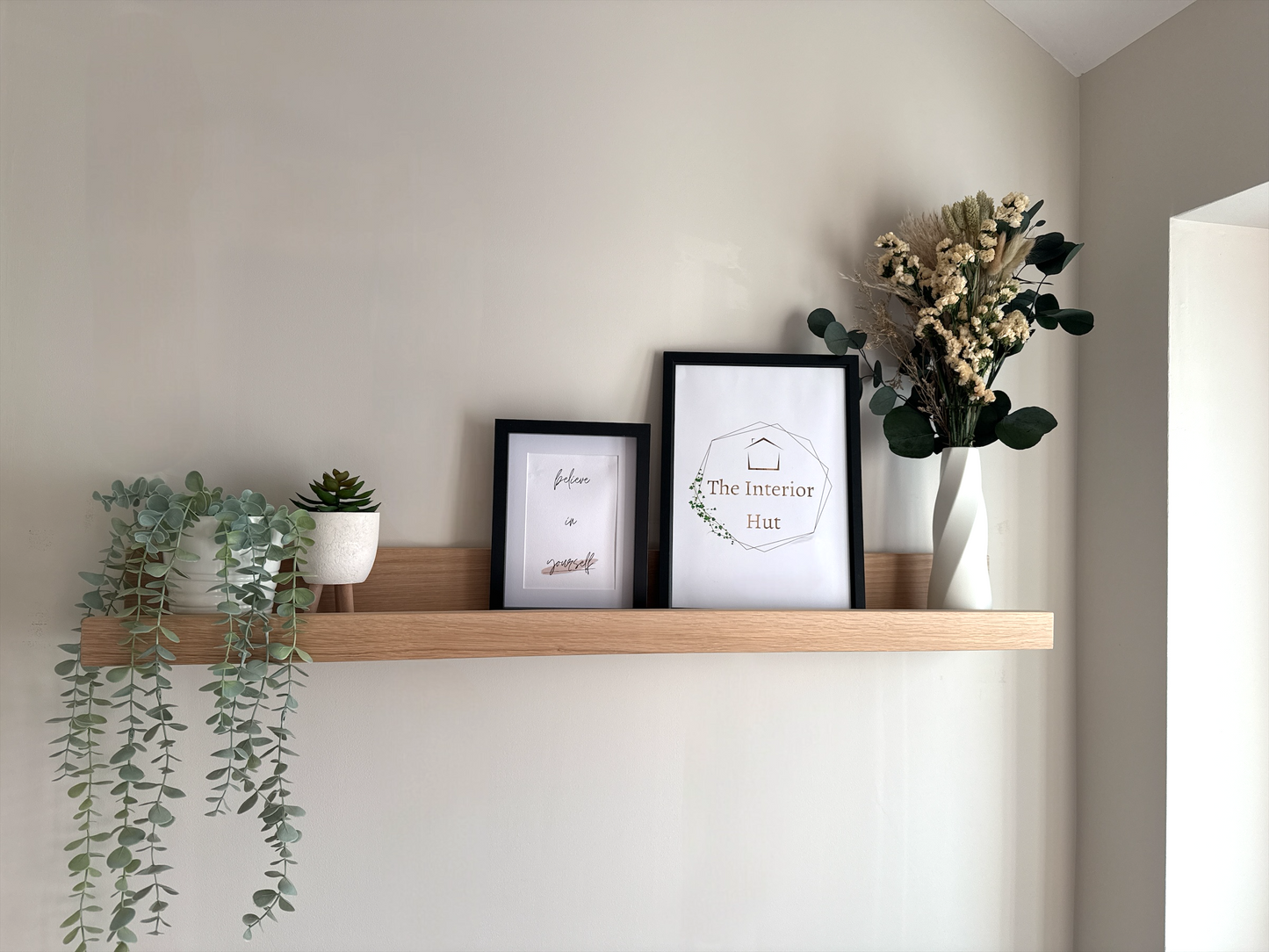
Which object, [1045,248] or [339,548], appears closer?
[339,548]

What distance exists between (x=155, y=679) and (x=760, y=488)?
842 millimetres

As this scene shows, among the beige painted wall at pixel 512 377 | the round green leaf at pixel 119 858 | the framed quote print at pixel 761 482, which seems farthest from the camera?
the framed quote print at pixel 761 482

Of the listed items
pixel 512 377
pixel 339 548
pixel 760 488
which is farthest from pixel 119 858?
pixel 760 488

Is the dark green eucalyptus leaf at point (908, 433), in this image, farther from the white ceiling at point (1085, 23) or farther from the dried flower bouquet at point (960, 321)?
the white ceiling at point (1085, 23)

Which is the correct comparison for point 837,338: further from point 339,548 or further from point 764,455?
point 339,548

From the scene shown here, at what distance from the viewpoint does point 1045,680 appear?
132 centimetres

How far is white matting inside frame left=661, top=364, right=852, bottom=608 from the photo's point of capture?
1.15 m

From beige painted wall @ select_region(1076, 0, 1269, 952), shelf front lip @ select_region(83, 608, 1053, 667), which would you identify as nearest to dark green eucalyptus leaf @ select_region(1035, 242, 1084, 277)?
beige painted wall @ select_region(1076, 0, 1269, 952)

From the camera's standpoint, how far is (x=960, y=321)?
1141 millimetres

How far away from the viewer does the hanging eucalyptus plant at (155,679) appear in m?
0.91

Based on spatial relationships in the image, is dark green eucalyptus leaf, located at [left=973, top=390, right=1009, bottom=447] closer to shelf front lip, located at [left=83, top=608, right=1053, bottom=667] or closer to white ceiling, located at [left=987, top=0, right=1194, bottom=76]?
shelf front lip, located at [left=83, top=608, right=1053, bottom=667]

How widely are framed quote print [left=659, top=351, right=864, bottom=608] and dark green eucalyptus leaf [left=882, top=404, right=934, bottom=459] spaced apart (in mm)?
54

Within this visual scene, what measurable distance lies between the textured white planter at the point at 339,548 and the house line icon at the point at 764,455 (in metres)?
0.52

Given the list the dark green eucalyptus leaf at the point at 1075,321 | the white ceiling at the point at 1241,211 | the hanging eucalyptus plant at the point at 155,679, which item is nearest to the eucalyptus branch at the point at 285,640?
the hanging eucalyptus plant at the point at 155,679
